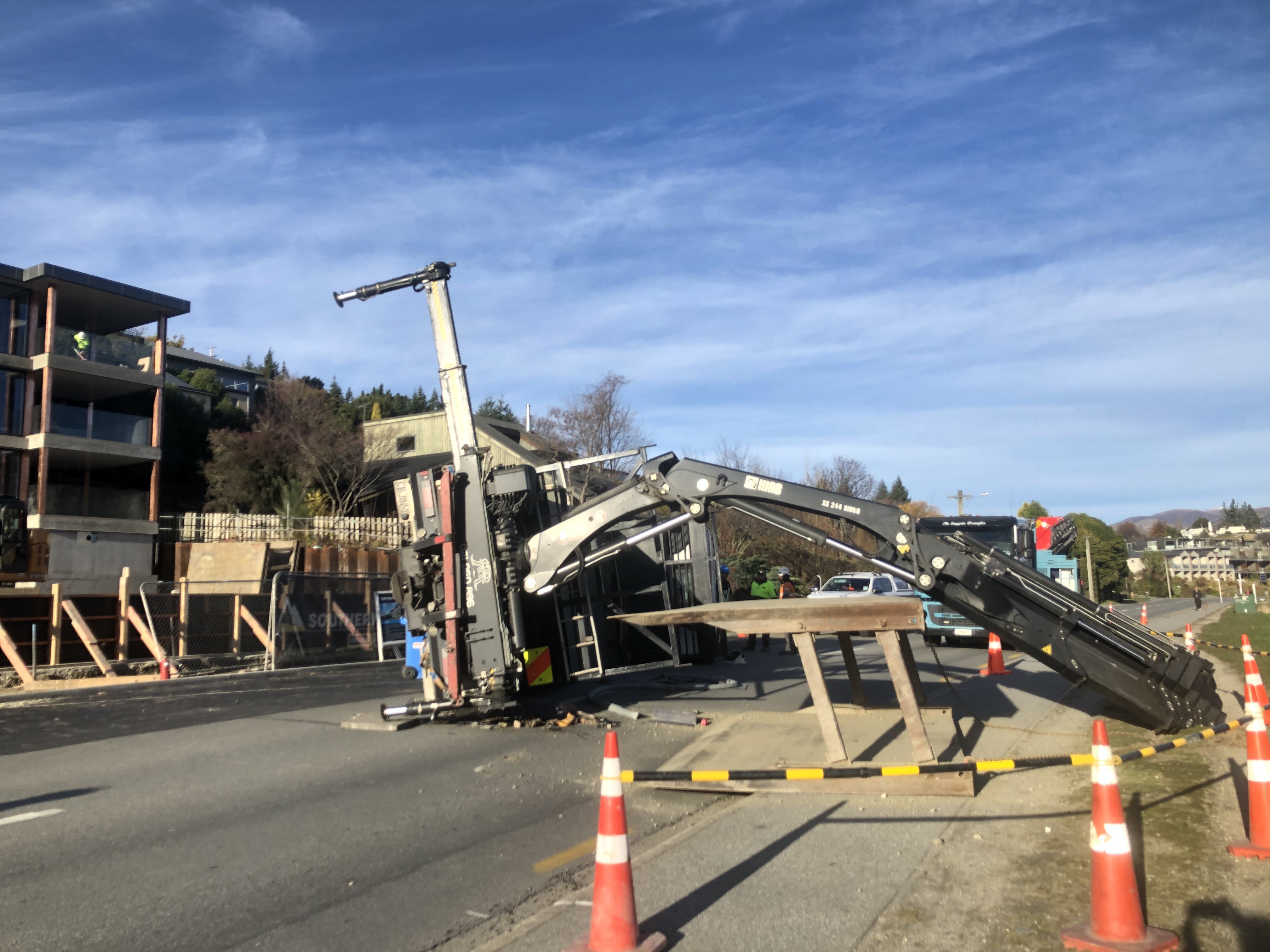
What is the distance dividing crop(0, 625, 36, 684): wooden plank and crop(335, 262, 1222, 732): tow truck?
934 cm

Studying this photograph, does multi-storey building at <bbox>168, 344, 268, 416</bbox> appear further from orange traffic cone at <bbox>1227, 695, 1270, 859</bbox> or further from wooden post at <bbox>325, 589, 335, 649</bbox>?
orange traffic cone at <bbox>1227, 695, 1270, 859</bbox>

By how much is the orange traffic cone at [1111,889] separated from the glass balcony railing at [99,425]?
29.3 meters

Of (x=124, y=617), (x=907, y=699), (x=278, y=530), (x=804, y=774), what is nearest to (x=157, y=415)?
(x=278, y=530)

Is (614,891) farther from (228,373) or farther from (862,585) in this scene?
(228,373)

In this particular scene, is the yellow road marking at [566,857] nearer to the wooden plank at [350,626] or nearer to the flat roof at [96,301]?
the wooden plank at [350,626]

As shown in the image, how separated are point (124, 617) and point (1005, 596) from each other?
55.3 ft

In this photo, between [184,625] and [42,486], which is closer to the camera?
[184,625]

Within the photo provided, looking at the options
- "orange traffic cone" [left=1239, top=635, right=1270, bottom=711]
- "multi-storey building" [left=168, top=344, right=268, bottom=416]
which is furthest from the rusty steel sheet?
"multi-storey building" [left=168, top=344, right=268, bottom=416]

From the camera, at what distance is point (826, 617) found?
7324mm

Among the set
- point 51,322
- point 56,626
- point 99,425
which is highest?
point 51,322

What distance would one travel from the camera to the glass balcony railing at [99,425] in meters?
27.2

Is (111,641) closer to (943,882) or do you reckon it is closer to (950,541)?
(950,541)

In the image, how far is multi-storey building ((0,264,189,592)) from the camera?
2641 centimetres

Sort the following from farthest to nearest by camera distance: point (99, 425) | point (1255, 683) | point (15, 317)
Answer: point (99, 425) → point (15, 317) → point (1255, 683)
